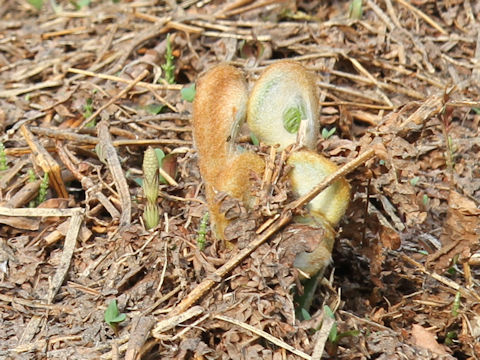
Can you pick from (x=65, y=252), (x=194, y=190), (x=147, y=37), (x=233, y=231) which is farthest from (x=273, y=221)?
(x=147, y=37)

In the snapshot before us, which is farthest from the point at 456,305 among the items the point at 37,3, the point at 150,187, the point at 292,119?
the point at 37,3

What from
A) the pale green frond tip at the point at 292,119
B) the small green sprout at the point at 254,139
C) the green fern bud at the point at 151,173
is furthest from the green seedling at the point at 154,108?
the pale green frond tip at the point at 292,119

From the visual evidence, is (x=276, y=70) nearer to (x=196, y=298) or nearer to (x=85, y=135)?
(x=196, y=298)

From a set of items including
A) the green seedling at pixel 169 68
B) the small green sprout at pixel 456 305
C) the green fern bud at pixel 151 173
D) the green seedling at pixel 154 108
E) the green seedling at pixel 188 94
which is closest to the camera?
the small green sprout at pixel 456 305

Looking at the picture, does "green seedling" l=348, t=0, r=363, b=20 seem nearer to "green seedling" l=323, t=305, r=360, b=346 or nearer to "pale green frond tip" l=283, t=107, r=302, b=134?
"pale green frond tip" l=283, t=107, r=302, b=134

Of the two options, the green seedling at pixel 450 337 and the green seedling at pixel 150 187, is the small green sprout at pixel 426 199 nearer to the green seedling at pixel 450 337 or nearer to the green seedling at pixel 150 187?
the green seedling at pixel 450 337

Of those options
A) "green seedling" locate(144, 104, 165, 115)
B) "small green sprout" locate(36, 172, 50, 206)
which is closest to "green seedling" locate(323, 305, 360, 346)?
"small green sprout" locate(36, 172, 50, 206)
